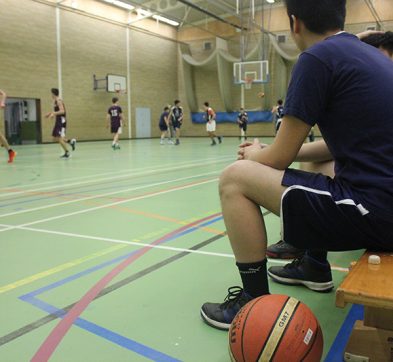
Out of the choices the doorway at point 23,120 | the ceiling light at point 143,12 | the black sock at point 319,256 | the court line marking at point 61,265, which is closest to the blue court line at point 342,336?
the black sock at point 319,256

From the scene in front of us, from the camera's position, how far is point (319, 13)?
1.71m

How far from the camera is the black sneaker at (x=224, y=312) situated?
1.95 m

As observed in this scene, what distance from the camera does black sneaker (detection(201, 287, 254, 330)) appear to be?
1.95m

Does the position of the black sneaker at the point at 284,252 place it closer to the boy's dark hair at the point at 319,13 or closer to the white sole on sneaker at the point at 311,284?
the white sole on sneaker at the point at 311,284

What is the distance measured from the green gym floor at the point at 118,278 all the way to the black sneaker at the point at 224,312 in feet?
0.13

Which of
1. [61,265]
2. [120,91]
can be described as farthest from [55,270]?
[120,91]

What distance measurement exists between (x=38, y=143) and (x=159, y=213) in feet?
53.2

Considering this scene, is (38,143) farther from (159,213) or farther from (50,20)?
(159,213)

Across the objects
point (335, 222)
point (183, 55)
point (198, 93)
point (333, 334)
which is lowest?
point (333, 334)

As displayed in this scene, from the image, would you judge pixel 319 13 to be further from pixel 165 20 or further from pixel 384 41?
pixel 165 20

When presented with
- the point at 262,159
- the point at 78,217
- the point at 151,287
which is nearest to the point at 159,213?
the point at 78,217

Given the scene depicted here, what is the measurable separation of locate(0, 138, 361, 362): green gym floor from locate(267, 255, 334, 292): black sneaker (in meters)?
0.06

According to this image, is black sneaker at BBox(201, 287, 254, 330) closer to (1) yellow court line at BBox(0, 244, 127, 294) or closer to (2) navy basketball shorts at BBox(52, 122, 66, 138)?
(1) yellow court line at BBox(0, 244, 127, 294)

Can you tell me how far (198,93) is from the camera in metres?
27.6
